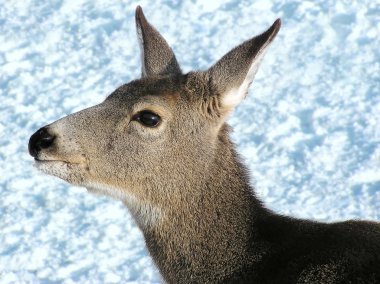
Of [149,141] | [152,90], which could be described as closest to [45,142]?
[149,141]

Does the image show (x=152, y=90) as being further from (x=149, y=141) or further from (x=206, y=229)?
(x=206, y=229)

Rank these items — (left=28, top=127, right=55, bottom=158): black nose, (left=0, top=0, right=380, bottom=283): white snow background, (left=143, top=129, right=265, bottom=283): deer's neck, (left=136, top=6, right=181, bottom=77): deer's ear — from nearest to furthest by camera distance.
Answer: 1. (left=28, top=127, right=55, bottom=158): black nose
2. (left=143, top=129, right=265, bottom=283): deer's neck
3. (left=136, top=6, right=181, bottom=77): deer's ear
4. (left=0, top=0, right=380, bottom=283): white snow background

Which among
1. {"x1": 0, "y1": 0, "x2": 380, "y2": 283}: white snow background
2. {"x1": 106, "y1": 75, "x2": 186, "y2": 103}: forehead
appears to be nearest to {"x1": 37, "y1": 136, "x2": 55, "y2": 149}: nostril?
{"x1": 106, "y1": 75, "x2": 186, "y2": 103}: forehead

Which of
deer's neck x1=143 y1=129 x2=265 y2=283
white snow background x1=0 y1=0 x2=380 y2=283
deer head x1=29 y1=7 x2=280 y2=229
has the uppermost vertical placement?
deer head x1=29 y1=7 x2=280 y2=229

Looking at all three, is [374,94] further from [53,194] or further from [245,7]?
[53,194]

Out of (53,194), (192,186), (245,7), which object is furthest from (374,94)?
(192,186)

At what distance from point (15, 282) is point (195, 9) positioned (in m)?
4.67

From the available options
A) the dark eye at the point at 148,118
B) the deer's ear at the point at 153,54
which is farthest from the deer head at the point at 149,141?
the deer's ear at the point at 153,54

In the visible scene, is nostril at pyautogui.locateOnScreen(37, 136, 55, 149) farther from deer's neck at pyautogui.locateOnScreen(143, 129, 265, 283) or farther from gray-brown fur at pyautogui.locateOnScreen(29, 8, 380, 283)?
deer's neck at pyautogui.locateOnScreen(143, 129, 265, 283)

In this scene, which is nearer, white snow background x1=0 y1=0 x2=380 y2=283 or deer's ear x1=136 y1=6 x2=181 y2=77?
deer's ear x1=136 y1=6 x2=181 y2=77

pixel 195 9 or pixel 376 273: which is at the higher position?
pixel 376 273

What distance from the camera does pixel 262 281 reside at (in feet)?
14.2

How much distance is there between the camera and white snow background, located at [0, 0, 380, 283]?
6.79m

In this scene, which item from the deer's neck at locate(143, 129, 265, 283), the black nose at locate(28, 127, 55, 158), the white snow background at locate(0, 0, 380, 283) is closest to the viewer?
the black nose at locate(28, 127, 55, 158)
